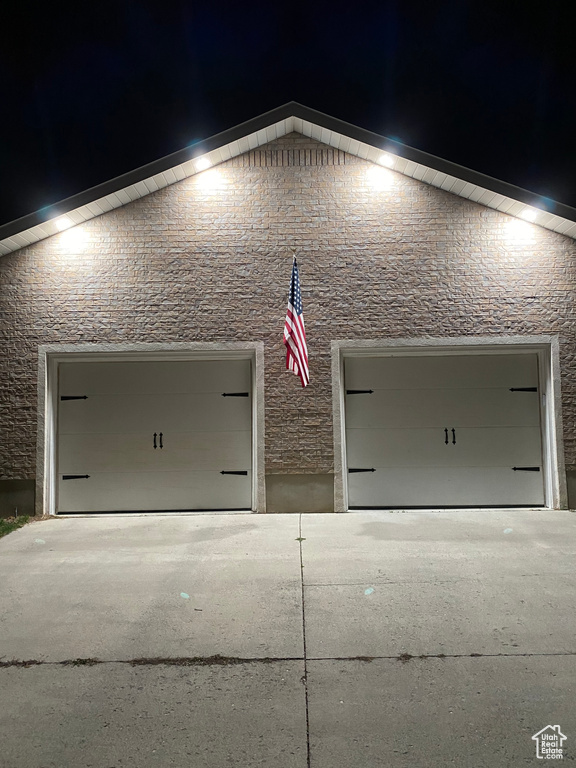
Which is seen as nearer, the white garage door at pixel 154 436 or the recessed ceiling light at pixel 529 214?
Answer: the recessed ceiling light at pixel 529 214

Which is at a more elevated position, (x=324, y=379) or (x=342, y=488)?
(x=324, y=379)

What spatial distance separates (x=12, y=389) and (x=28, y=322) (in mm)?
957

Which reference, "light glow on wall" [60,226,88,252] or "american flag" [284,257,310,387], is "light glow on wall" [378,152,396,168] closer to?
"american flag" [284,257,310,387]

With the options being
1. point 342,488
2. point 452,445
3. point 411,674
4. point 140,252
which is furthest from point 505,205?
point 411,674

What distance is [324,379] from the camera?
787 cm

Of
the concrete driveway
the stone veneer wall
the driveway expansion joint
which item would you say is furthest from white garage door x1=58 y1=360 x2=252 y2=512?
the driveway expansion joint

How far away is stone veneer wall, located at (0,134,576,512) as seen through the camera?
7871 millimetres

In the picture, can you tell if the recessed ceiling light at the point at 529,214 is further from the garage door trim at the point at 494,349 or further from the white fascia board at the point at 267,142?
the garage door trim at the point at 494,349

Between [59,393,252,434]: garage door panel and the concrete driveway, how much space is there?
257 cm

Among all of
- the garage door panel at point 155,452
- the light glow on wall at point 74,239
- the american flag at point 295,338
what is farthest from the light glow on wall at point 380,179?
the light glow on wall at point 74,239

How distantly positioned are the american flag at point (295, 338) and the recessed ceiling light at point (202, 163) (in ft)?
7.31

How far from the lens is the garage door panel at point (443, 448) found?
805 cm

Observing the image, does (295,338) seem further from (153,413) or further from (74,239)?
(74,239)

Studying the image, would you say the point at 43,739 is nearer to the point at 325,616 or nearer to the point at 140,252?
the point at 325,616
